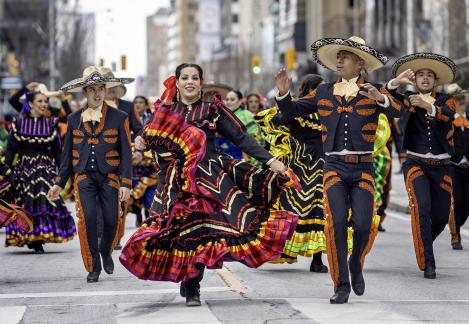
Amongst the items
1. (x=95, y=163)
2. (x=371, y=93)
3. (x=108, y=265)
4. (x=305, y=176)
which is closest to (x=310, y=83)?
(x=305, y=176)

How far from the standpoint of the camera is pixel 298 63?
10288 cm

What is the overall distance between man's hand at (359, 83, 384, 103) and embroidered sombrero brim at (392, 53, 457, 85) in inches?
84.7

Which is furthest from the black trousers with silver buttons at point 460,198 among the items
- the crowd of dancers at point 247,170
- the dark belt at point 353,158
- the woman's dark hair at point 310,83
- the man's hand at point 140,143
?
the man's hand at point 140,143

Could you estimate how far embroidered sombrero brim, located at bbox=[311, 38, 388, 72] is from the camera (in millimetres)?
10453

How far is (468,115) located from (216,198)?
7.03 meters

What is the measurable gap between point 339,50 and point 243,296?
6.96 feet

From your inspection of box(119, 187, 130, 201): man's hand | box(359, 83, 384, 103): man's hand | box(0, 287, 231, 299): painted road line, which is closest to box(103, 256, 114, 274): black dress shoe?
box(119, 187, 130, 201): man's hand

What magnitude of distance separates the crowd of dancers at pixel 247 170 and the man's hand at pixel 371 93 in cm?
1

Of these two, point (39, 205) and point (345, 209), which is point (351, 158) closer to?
point (345, 209)

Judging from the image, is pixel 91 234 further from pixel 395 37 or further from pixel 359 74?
pixel 395 37

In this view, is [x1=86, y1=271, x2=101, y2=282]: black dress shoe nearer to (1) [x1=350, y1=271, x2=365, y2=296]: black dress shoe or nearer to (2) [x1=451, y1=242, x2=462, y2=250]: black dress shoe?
(1) [x1=350, y1=271, x2=365, y2=296]: black dress shoe

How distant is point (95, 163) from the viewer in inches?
493

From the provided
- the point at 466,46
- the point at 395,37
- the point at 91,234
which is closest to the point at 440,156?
the point at 91,234

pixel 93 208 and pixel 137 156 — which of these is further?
pixel 137 156
